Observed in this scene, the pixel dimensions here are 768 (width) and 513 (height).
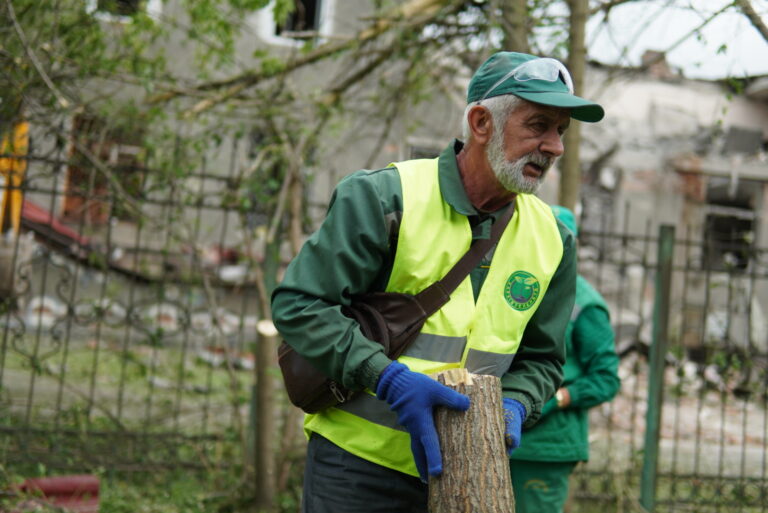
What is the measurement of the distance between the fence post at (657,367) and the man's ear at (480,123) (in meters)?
3.70

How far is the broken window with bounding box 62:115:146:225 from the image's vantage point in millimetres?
5059

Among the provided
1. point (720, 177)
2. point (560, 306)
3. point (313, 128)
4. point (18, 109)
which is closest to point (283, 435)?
point (313, 128)

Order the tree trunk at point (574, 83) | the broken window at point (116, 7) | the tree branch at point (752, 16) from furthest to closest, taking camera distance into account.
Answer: the broken window at point (116, 7)
the tree trunk at point (574, 83)
the tree branch at point (752, 16)

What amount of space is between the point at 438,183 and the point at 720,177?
1572 cm

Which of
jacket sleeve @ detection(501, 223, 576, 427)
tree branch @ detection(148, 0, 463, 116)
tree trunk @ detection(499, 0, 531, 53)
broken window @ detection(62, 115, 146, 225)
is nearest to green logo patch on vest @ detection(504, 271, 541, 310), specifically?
jacket sleeve @ detection(501, 223, 576, 427)

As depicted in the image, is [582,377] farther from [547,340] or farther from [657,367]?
[657,367]

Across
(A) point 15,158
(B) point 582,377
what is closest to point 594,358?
(B) point 582,377

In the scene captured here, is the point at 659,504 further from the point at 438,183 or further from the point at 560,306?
the point at 438,183

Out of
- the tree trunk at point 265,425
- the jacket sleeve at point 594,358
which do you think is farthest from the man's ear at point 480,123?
the tree trunk at point 265,425

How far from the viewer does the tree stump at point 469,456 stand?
1927 millimetres

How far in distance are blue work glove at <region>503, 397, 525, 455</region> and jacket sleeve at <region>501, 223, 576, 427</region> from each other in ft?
0.31

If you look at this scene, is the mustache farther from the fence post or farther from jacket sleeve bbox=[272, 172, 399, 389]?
the fence post

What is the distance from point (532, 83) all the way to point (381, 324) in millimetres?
758

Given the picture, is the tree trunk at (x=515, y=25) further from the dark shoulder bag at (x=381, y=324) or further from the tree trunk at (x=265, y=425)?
the dark shoulder bag at (x=381, y=324)
